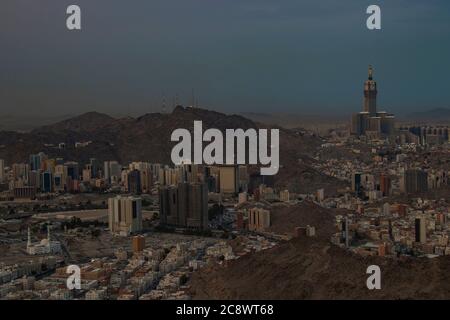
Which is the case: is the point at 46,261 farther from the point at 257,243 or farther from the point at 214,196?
the point at 214,196

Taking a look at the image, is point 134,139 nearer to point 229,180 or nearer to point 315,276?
point 229,180

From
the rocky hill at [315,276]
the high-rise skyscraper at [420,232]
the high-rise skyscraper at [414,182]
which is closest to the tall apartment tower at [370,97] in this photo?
the high-rise skyscraper at [414,182]

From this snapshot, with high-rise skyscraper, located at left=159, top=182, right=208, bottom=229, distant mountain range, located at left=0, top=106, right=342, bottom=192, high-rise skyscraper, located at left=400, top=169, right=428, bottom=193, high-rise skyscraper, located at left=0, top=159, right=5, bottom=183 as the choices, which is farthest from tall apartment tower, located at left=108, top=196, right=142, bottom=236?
distant mountain range, located at left=0, top=106, right=342, bottom=192

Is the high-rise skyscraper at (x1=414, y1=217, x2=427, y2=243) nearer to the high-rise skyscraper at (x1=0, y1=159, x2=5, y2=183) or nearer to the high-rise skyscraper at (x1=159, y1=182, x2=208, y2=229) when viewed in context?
the high-rise skyscraper at (x1=159, y1=182, x2=208, y2=229)

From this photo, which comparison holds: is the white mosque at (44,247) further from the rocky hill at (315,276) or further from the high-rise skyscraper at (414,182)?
the high-rise skyscraper at (414,182)

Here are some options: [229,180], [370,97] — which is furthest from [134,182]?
[370,97]
